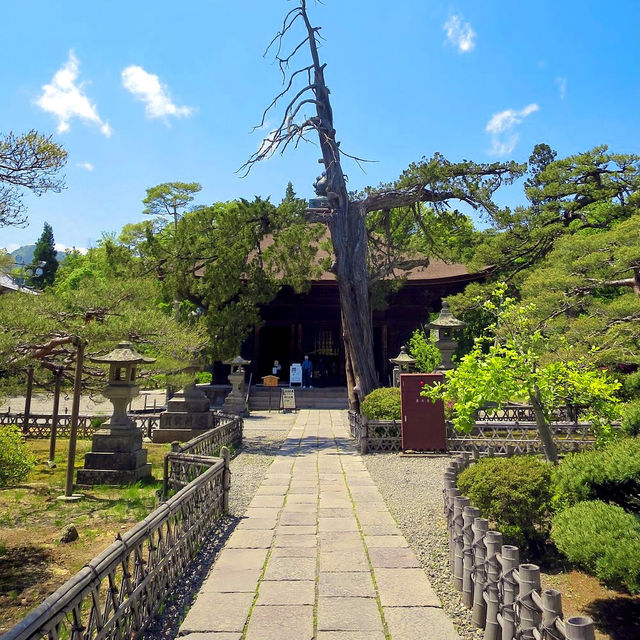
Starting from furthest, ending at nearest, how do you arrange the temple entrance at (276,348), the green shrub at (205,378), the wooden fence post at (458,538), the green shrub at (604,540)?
the green shrub at (205,378) → the temple entrance at (276,348) → the wooden fence post at (458,538) → the green shrub at (604,540)

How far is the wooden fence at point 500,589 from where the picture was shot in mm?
2359

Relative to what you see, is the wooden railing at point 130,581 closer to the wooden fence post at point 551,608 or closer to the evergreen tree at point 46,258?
the wooden fence post at point 551,608

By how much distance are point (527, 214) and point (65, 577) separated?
1540 cm

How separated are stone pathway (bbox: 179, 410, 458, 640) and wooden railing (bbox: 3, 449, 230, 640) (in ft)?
1.08

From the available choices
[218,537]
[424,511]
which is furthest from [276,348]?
[218,537]

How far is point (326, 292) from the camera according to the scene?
2242 centimetres

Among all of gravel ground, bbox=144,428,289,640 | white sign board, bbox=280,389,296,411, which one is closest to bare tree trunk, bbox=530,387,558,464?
gravel ground, bbox=144,428,289,640

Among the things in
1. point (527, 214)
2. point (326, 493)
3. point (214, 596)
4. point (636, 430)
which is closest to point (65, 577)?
point (214, 596)

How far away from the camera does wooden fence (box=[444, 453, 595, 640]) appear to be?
236 centimetres

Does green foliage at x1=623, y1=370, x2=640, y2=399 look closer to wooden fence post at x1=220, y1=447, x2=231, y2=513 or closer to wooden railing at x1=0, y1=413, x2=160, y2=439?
wooden fence post at x1=220, y1=447, x2=231, y2=513

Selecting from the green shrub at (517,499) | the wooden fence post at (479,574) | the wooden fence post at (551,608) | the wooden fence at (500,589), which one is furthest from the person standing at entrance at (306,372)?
the wooden fence post at (551,608)

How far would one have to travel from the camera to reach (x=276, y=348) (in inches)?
971

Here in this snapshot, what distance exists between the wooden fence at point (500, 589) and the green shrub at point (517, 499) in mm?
582

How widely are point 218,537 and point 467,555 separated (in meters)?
2.75
